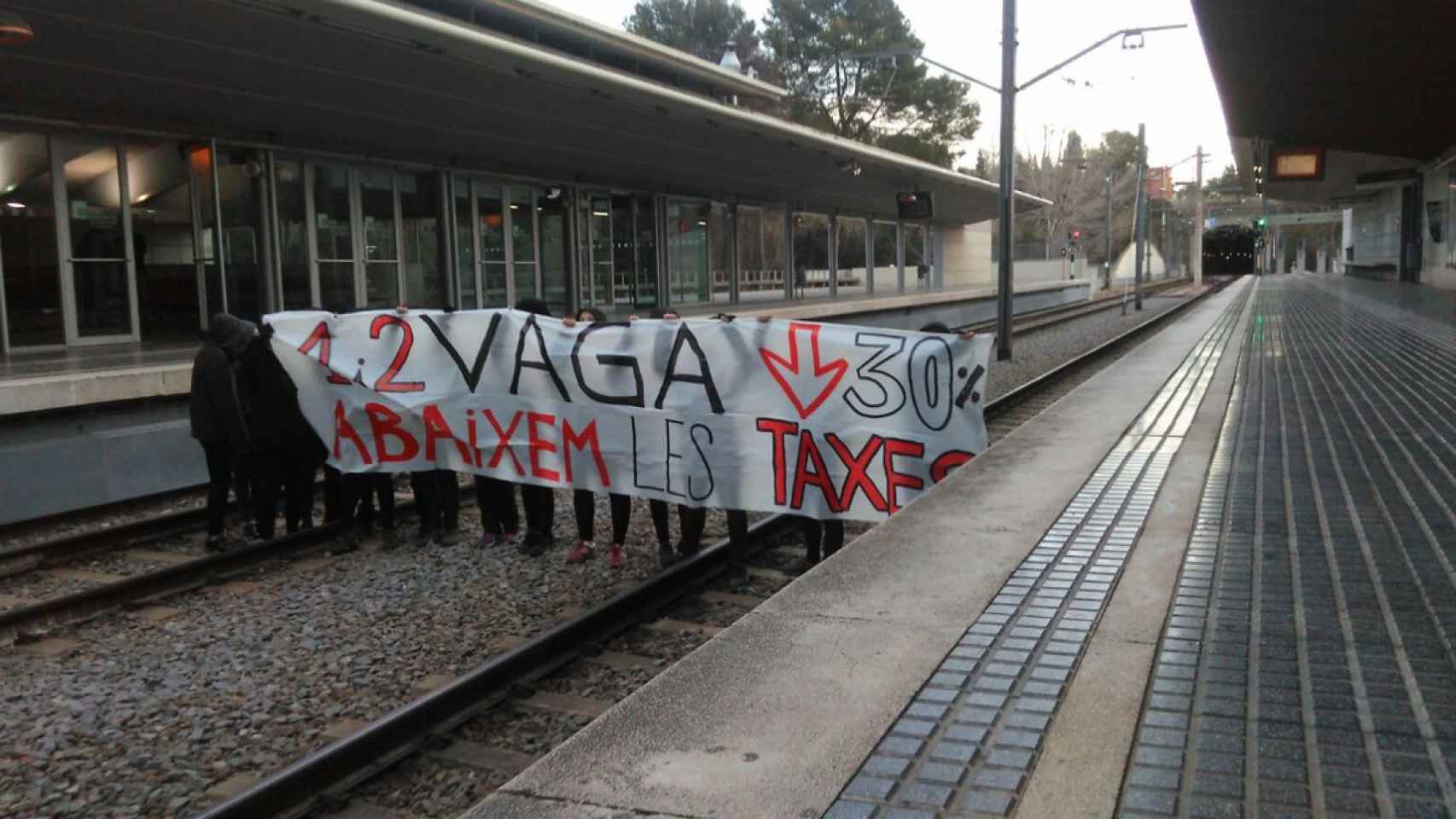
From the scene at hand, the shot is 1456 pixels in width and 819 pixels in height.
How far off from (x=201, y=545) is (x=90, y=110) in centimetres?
943

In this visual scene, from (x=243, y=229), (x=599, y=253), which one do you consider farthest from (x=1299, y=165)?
(x=243, y=229)

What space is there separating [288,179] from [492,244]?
570cm

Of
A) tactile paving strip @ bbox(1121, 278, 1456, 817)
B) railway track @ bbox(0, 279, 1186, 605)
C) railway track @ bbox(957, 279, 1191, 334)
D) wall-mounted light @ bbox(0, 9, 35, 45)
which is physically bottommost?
railway track @ bbox(0, 279, 1186, 605)

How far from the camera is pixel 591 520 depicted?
8.71 m

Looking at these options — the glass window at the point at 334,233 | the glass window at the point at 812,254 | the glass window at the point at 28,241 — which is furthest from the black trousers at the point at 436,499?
the glass window at the point at 812,254

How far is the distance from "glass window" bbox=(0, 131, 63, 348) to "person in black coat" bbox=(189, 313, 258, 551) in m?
8.63

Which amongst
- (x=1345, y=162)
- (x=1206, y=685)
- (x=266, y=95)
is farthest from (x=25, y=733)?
(x=1345, y=162)

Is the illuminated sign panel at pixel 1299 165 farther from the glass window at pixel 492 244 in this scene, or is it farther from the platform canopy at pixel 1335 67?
the glass window at pixel 492 244

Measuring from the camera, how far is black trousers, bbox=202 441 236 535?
9.20 m

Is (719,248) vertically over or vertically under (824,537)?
over

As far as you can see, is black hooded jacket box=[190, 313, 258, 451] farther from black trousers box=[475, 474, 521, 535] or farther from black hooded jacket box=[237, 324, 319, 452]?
black trousers box=[475, 474, 521, 535]

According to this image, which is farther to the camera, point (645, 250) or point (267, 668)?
point (645, 250)

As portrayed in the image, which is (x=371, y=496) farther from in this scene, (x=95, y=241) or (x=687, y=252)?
(x=687, y=252)

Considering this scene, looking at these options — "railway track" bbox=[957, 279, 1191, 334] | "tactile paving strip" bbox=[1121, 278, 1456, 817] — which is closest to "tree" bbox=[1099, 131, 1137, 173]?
"railway track" bbox=[957, 279, 1191, 334]
